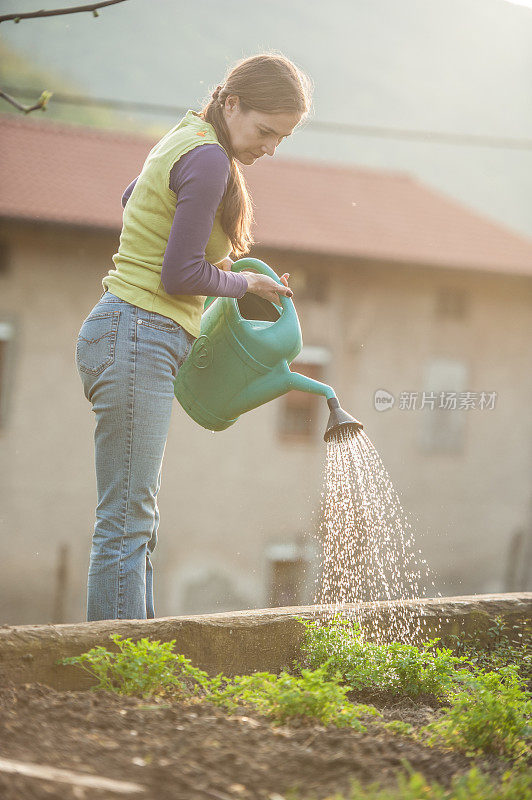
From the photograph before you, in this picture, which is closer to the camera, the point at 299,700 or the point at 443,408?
the point at 299,700

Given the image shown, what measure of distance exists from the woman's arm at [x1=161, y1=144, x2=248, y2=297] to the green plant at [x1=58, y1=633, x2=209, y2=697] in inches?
22.5

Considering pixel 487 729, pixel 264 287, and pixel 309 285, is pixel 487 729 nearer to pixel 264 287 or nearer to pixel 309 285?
pixel 264 287

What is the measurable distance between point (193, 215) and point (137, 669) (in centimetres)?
70

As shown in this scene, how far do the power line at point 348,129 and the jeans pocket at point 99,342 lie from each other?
175 centimetres

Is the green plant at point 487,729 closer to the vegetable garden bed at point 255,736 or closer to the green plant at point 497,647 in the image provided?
the vegetable garden bed at point 255,736

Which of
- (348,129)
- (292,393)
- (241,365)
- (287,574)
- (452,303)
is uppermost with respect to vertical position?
(348,129)

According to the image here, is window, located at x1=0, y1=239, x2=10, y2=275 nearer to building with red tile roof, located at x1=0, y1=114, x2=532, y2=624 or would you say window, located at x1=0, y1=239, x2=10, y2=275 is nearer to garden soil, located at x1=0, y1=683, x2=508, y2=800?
building with red tile roof, located at x1=0, y1=114, x2=532, y2=624

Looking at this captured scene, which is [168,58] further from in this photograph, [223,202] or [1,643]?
[1,643]

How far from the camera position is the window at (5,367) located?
161 inches

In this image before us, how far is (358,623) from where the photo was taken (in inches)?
71.0

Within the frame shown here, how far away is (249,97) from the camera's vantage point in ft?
4.91

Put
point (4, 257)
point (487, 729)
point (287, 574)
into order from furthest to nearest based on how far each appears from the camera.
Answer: point (287, 574) < point (4, 257) < point (487, 729)

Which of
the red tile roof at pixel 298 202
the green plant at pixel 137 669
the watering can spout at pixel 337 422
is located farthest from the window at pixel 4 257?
the green plant at pixel 137 669

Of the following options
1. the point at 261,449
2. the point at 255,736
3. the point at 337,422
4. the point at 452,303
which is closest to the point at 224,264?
the point at 337,422
